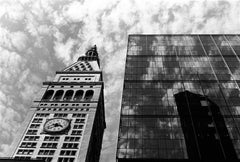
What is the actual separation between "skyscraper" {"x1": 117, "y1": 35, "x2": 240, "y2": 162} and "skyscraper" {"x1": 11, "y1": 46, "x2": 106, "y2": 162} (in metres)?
12.3

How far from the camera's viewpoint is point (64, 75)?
300ft

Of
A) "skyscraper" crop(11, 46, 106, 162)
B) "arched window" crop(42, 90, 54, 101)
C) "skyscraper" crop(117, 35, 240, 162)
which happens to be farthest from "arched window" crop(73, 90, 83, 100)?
"skyscraper" crop(117, 35, 240, 162)

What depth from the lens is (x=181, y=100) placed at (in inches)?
2496

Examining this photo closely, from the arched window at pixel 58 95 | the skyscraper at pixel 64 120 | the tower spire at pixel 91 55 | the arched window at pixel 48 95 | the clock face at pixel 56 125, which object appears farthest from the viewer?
the tower spire at pixel 91 55

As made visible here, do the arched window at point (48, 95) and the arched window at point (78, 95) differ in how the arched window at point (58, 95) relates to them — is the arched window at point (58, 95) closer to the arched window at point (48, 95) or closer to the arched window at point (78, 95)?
the arched window at point (48, 95)

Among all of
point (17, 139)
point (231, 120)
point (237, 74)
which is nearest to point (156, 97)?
point (231, 120)

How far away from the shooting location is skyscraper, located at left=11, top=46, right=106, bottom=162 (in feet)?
199

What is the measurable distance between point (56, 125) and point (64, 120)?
2558 millimetres

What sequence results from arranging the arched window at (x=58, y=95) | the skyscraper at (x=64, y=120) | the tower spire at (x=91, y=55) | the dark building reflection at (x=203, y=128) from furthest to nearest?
the tower spire at (x=91, y=55) → the arched window at (x=58, y=95) → the skyscraper at (x=64, y=120) → the dark building reflection at (x=203, y=128)

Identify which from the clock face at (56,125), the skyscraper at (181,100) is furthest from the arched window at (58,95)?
the skyscraper at (181,100)

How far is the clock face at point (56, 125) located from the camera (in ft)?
217

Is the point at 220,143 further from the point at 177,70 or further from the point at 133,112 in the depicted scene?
the point at 177,70

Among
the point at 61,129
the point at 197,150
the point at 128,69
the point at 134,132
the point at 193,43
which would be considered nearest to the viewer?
the point at 197,150

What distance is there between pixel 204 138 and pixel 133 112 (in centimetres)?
1668
